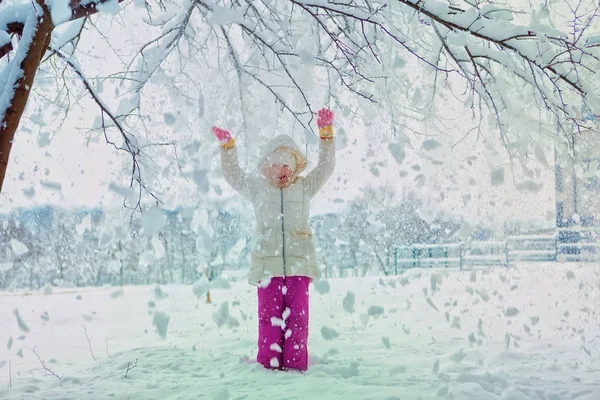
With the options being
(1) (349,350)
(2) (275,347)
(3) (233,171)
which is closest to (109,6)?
(3) (233,171)

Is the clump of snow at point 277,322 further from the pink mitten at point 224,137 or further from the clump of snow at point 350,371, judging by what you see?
the pink mitten at point 224,137

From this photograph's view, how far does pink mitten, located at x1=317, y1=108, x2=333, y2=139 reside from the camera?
3.89 metres

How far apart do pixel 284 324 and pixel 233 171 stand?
1.14 metres

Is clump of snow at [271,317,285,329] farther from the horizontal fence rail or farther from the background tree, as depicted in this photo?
the horizontal fence rail

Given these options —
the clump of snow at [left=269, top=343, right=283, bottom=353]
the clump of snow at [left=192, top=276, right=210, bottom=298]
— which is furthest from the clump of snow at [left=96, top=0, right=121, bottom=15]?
the clump of snow at [left=269, top=343, right=283, bottom=353]

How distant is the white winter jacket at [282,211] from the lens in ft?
12.3

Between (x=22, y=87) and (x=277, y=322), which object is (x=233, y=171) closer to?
(x=277, y=322)

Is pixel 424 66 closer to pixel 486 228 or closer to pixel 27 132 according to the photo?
pixel 27 132

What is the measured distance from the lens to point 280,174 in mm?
3803

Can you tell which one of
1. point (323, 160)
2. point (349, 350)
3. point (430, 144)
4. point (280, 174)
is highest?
point (430, 144)

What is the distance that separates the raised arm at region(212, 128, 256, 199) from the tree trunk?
4.80 feet

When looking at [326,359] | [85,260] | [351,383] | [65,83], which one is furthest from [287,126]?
[85,260]

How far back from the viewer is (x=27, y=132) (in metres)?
4.90

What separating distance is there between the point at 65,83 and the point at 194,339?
2707mm
